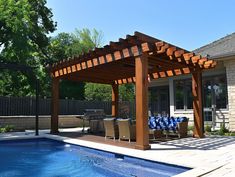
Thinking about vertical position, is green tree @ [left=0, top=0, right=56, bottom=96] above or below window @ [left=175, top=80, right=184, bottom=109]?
above

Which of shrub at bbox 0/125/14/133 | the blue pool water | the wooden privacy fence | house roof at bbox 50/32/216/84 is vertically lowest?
the blue pool water

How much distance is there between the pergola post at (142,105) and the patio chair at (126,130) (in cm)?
118

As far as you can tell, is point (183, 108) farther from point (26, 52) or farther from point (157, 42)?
point (26, 52)

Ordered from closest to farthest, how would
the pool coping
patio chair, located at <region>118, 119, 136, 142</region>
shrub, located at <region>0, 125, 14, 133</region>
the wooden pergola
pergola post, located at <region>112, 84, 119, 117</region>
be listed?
the pool coping < the wooden pergola < patio chair, located at <region>118, 119, 136, 142</region> < shrub, located at <region>0, 125, 14, 133</region> < pergola post, located at <region>112, 84, 119, 117</region>

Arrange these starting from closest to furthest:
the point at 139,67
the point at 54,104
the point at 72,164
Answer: the point at 72,164 < the point at 139,67 < the point at 54,104

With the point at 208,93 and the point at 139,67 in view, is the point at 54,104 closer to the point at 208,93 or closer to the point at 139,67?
the point at 139,67

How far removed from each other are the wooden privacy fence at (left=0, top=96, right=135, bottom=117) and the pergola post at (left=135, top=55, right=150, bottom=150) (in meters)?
11.4

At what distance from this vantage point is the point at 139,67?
8984 mm

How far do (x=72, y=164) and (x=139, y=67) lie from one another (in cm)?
351

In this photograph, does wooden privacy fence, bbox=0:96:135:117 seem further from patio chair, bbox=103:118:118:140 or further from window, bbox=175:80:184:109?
patio chair, bbox=103:118:118:140

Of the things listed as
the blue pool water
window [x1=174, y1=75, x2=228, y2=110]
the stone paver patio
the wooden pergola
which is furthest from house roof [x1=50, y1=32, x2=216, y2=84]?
the blue pool water

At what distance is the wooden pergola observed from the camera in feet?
28.9

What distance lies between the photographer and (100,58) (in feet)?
36.0

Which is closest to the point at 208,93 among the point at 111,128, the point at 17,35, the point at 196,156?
the point at 111,128
